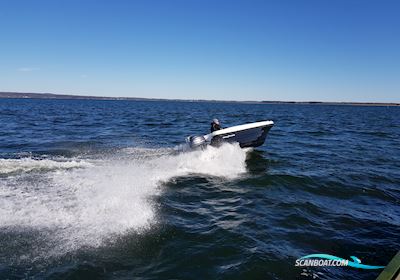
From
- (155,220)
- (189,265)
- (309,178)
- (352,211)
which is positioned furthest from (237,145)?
(189,265)

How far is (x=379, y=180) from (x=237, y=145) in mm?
6045

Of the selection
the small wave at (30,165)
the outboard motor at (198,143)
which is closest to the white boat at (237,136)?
the outboard motor at (198,143)

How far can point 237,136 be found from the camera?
1648 cm

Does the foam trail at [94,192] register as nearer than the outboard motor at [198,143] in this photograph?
Yes

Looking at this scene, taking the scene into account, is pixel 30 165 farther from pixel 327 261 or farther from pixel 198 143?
pixel 327 261

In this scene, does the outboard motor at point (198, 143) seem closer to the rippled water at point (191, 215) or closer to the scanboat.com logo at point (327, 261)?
the rippled water at point (191, 215)

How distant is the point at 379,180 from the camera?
44.2 feet

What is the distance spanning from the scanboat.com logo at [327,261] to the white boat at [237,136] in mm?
9199

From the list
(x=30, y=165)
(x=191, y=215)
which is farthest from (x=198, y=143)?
(x=30, y=165)

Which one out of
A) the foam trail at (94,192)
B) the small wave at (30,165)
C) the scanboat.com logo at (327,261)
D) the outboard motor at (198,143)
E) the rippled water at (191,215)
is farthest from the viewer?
the outboard motor at (198,143)

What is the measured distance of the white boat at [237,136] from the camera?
51.3 feet

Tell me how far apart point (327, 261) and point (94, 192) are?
634cm

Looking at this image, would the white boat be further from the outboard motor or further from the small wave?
the small wave

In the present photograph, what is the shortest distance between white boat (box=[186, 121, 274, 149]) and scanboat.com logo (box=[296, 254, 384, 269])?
9.20m
